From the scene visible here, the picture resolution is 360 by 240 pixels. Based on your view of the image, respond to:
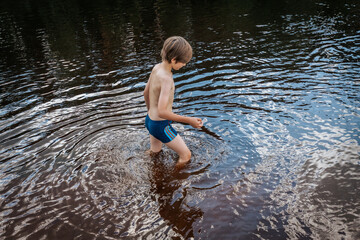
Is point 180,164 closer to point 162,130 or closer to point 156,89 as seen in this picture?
point 162,130

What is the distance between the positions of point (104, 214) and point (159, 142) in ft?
5.30

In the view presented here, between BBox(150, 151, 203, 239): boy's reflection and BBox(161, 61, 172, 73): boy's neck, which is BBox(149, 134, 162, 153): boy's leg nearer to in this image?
BBox(150, 151, 203, 239): boy's reflection

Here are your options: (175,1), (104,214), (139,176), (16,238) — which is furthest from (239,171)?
(175,1)

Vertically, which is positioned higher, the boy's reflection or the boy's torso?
the boy's torso

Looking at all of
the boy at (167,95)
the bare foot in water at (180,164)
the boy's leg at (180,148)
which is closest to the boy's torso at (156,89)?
the boy at (167,95)

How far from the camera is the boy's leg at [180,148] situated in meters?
4.70

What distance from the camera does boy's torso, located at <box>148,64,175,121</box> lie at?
4.30 meters

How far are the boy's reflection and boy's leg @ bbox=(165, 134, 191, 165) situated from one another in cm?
21

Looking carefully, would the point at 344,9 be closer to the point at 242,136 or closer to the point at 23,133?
the point at 242,136

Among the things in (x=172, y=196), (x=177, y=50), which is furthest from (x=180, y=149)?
(x=177, y=50)

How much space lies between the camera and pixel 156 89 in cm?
440

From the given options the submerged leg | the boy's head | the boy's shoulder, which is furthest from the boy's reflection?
the boy's head

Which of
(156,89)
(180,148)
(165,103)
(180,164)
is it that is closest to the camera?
(165,103)

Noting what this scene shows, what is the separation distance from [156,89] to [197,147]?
5.00ft
